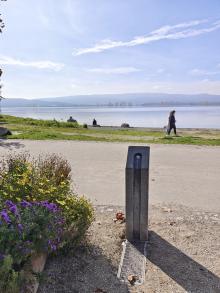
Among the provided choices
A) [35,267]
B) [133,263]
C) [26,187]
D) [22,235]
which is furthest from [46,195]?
[133,263]

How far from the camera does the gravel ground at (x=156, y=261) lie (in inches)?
123

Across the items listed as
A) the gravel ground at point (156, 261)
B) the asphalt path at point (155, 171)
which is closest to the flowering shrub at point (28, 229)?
the gravel ground at point (156, 261)

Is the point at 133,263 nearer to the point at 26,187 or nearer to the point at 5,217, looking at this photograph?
the point at 26,187

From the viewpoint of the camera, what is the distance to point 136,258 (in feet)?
12.2

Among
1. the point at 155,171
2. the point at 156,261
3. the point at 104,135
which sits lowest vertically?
the point at 156,261

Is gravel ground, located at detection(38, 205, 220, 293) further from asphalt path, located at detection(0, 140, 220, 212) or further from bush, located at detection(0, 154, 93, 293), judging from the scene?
asphalt path, located at detection(0, 140, 220, 212)

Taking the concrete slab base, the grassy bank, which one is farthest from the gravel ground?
the grassy bank

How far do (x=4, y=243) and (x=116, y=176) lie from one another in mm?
5539

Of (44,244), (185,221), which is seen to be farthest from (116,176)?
(44,244)

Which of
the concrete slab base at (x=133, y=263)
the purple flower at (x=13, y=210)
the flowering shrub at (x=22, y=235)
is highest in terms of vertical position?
the purple flower at (x=13, y=210)

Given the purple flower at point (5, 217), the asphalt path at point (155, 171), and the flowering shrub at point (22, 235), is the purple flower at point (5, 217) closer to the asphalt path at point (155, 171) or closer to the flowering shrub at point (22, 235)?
the flowering shrub at point (22, 235)

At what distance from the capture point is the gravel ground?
3.11 meters

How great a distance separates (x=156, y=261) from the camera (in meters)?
3.64

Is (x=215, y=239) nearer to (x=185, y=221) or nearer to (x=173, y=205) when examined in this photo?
(x=185, y=221)
